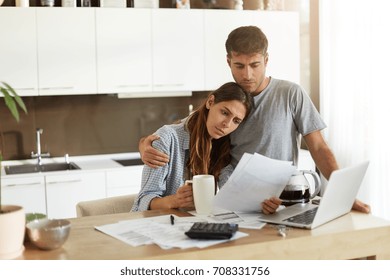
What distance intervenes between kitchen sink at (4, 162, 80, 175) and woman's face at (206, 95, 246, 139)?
7.11 feet

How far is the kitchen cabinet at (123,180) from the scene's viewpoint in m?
3.84

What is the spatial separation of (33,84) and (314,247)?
2863mm

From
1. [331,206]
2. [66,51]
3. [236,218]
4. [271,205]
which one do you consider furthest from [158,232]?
[66,51]

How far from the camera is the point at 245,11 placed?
4.36m

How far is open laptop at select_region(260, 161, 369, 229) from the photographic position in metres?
1.59

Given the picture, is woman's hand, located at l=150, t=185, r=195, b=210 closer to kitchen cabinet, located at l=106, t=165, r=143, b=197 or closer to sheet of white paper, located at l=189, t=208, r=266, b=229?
sheet of white paper, located at l=189, t=208, r=266, b=229

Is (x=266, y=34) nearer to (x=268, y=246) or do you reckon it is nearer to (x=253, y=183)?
(x=253, y=183)

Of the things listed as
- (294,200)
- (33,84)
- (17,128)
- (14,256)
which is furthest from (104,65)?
(14,256)

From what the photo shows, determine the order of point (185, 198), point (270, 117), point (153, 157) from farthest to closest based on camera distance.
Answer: point (270, 117), point (153, 157), point (185, 198)

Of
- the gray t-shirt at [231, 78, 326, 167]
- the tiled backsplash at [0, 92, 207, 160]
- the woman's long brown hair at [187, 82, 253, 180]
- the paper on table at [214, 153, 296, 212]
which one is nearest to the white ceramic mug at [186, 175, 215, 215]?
the paper on table at [214, 153, 296, 212]

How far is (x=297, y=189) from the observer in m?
1.92

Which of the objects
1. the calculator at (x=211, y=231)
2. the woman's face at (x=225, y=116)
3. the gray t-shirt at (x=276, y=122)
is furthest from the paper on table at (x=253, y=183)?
the gray t-shirt at (x=276, y=122)

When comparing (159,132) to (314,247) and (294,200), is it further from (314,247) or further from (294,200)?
(314,247)

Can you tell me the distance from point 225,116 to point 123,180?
1947mm
